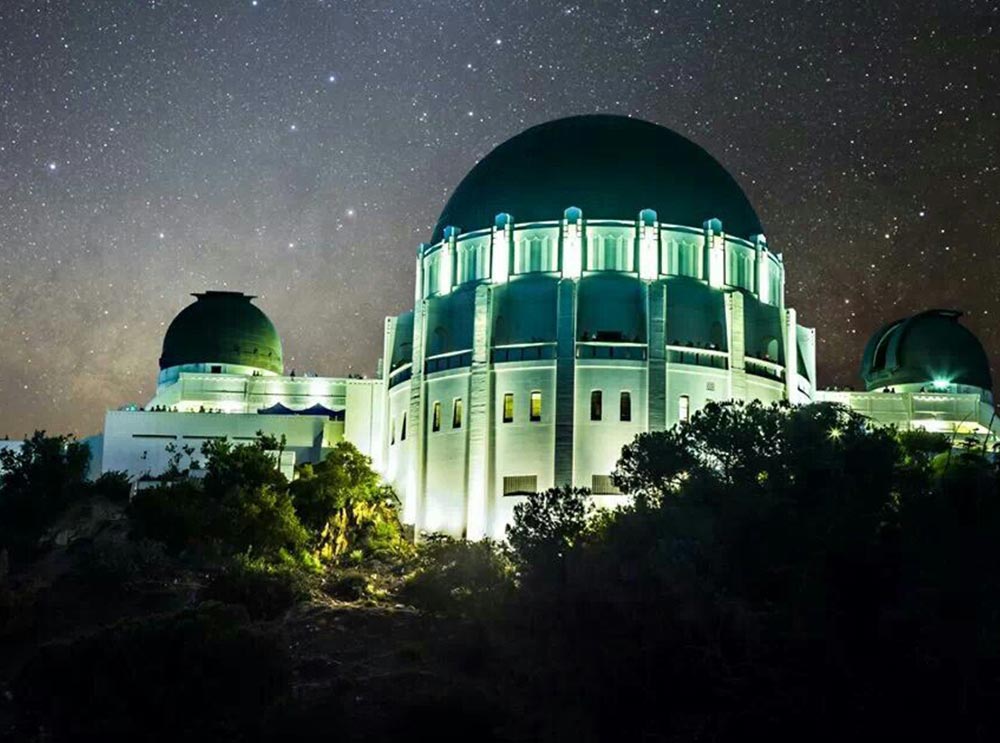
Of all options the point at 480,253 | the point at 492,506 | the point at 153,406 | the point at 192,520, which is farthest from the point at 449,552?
the point at 153,406

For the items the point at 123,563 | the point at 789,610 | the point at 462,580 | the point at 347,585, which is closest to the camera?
the point at 789,610

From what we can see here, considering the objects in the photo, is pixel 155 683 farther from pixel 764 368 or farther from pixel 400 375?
pixel 764 368

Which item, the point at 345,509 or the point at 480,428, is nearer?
the point at 345,509

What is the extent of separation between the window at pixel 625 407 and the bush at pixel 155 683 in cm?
2807

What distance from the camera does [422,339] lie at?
287 ft

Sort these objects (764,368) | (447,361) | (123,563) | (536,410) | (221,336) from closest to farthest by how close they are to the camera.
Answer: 1. (123,563)
2. (536,410)
3. (447,361)
4. (764,368)
5. (221,336)

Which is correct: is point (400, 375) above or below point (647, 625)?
above

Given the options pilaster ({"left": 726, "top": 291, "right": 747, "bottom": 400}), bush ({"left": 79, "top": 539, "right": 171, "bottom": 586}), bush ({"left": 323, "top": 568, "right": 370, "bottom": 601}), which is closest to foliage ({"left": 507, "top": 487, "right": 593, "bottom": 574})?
bush ({"left": 323, "top": 568, "right": 370, "bottom": 601})

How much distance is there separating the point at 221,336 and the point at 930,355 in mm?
45179

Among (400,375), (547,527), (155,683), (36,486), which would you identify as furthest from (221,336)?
(155,683)

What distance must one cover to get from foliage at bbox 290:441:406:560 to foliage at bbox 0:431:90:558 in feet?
39.7

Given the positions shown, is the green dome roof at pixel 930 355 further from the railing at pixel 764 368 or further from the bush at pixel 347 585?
the bush at pixel 347 585

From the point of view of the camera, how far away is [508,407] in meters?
82.8

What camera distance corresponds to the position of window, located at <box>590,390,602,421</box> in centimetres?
8112
